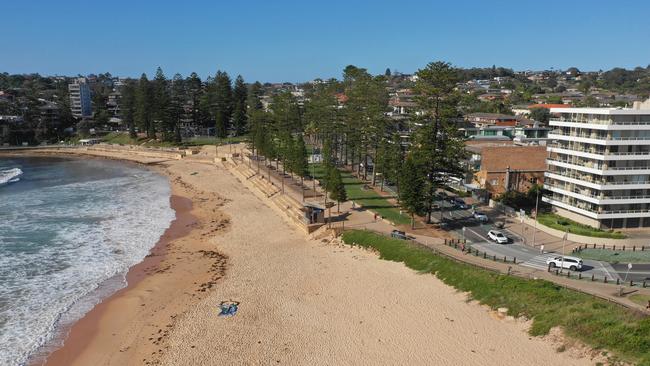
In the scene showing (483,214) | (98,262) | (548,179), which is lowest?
(98,262)

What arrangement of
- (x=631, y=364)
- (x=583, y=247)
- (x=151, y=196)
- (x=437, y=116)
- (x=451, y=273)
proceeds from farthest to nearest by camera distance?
(x=151, y=196) → (x=437, y=116) → (x=583, y=247) → (x=451, y=273) → (x=631, y=364)

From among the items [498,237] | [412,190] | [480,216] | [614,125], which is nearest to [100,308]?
[412,190]

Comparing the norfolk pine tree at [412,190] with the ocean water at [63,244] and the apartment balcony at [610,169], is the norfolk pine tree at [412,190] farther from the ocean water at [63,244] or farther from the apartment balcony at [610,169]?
the ocean water at [63,244]

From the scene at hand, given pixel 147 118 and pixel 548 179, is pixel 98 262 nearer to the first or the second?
pixel 548 179

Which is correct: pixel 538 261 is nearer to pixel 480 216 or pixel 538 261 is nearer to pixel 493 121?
pixel 480 216

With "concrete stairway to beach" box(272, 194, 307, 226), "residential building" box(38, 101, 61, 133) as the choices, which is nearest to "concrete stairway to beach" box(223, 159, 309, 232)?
"concrete stairway to beach" box(272, 194, 307, 226)

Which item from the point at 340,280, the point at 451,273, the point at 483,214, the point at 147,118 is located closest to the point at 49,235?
the point at 340,280

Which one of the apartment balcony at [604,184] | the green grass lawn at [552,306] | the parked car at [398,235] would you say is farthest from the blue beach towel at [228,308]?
the apartment balcony at [604,184]
